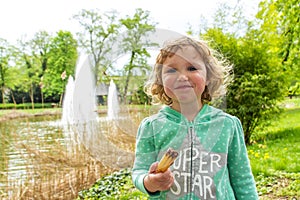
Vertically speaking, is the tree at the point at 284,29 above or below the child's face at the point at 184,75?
above

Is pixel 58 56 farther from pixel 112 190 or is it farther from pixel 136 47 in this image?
pixel 136 47

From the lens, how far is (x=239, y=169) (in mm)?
957

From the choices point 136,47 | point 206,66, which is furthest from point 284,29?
point 206,66

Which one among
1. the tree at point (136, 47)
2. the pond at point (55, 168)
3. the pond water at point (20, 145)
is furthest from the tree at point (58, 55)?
the tree at point (136, 47)

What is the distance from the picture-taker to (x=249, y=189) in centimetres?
96

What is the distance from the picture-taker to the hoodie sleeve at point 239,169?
3.14 ft

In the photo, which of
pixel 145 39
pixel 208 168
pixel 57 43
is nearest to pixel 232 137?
pixel 208 168

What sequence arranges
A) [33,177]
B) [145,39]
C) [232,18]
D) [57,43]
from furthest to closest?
[57,43]
[232,18]
[33,177]
[145,39]

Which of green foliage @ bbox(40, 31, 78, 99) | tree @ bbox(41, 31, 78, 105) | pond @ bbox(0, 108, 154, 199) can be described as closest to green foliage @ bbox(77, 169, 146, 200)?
pond @ bbox(0, 108, 154, 199)

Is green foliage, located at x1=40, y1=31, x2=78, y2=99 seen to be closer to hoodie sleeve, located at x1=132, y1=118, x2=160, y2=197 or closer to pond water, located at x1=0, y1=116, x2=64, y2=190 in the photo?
pond water, located at x1=0, y1=116, x2=64, y2=190

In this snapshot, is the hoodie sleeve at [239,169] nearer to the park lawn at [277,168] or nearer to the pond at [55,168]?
the pond at [55,168]

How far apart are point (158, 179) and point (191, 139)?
0.19 m

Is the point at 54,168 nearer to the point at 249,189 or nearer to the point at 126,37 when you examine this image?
the point at 126,37

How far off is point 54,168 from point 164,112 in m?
2.44
